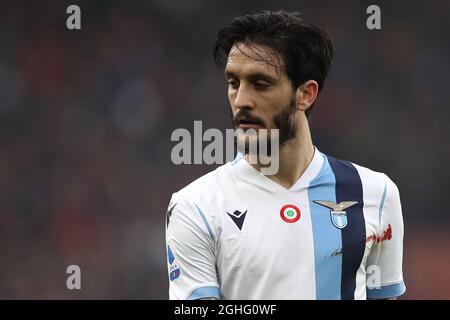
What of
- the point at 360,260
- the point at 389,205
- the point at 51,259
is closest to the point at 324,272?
the point at 360,260

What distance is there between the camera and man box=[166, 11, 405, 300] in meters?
3.18

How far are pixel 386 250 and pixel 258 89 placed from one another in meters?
0.85

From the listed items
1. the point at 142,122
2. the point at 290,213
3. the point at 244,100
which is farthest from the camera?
the point at 142,122

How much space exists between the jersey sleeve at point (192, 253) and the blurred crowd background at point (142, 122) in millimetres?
5178

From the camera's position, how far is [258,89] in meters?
3.24

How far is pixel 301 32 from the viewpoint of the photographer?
3.38 m

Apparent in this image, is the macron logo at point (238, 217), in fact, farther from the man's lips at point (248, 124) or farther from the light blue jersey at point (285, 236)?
the man's lips at point (248, 124)

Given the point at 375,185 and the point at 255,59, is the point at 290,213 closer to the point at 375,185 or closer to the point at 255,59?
the point at 375,185

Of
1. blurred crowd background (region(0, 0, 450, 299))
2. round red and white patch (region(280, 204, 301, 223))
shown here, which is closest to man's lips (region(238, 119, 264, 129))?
round red and white patch (region(280, 204, 301, 223))

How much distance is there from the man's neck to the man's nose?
0.85ft

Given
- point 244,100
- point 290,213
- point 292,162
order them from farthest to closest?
point 292,162 → point 290,213 → point 244,100

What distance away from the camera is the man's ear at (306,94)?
3.41m

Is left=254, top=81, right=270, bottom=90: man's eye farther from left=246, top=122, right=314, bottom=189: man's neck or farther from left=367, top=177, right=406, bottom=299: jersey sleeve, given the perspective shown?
left=367, top=177, right=406, bottom=299: jersey sleeve

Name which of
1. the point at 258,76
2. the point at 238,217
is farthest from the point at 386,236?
the point at 258,76
